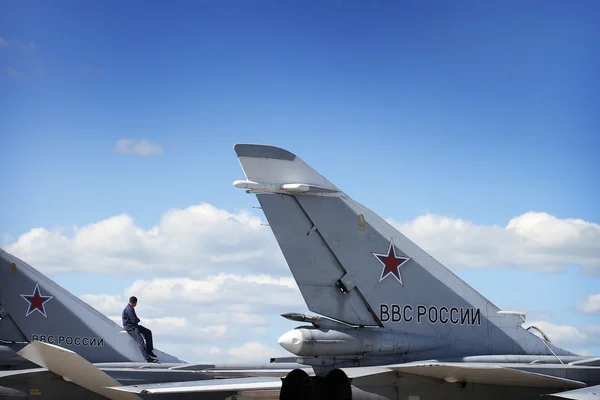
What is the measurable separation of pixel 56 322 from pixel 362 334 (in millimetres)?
8816

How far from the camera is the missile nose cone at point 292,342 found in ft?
30.3

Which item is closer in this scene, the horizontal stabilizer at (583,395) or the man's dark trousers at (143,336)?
the horizontal stabilizer at (583,395)

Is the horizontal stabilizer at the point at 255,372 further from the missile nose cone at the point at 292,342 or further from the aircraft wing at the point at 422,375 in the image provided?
the aircraft wing at the point at 422,375

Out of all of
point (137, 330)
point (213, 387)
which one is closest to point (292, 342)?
point (213, 387)

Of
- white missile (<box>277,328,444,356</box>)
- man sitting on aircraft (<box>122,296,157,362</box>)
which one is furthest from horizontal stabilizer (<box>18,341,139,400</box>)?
man sitting on aircraft (<box>122,296,157,362</box>)

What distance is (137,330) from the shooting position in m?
15.3

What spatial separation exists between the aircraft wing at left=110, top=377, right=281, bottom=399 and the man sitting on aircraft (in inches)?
227

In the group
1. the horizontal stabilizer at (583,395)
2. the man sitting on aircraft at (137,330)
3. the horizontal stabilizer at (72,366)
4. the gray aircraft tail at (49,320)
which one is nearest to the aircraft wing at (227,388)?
the horizontal stabilizer at (72,366)

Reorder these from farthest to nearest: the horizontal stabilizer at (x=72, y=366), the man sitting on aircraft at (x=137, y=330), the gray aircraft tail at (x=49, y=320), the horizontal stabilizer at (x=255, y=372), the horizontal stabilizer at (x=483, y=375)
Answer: the gray aircraft tail at (x=49, y=320) → the man sitting on aircraft at (x=137, y=330) → the horizontal stabilizer at (x=255, y=372) → the horizontal stabilizer at (x=72, y=366) → the horizontal stabilizer at (x=483, y=375)

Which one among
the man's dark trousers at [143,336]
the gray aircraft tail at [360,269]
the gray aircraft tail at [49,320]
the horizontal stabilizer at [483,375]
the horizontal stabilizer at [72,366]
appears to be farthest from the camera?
the gray aircraft tail at [49,320]

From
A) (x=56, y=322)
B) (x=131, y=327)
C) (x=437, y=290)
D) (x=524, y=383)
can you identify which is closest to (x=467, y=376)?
(x=524, y=383)

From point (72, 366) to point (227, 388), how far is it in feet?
7.04

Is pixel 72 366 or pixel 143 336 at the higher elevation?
pixel 143 336

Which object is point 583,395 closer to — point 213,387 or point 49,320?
point 213,387
